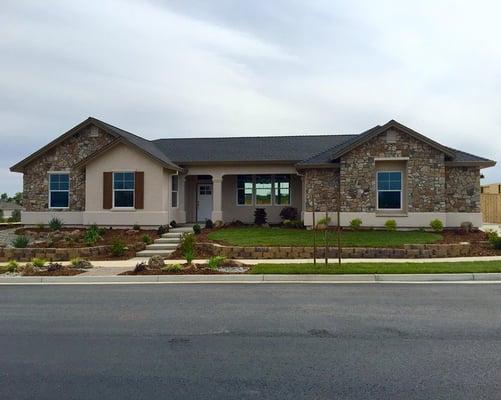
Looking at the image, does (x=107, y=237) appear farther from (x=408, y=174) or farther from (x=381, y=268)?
(x=408, y=174)

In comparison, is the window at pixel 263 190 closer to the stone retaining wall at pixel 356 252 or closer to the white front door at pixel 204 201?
the white front door at pixel 204 201

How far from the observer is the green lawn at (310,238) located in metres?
16.5

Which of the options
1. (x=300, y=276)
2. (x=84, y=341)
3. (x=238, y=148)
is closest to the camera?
(x=84, y=341)

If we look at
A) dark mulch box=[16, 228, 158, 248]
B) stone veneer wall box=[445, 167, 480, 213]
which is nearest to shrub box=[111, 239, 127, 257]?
dark mulch box=[16, 228, 158, 248]

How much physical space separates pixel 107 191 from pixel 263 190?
314 inches

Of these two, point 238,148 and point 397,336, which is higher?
point 238,148

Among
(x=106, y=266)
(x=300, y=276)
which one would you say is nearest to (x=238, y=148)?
(x=106, y=266)

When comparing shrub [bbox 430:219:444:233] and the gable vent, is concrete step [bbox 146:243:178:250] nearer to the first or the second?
the gable vent

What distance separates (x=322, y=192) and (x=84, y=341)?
15.5 m

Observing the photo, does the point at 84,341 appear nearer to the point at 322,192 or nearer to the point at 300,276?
the point at 300,276

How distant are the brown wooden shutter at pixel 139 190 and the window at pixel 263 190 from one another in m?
6.28

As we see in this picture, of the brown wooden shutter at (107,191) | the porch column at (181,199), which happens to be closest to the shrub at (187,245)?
the brown wooden shutter at (107,191)

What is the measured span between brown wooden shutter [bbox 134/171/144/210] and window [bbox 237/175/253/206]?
5.58 meters

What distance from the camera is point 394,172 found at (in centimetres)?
2030
